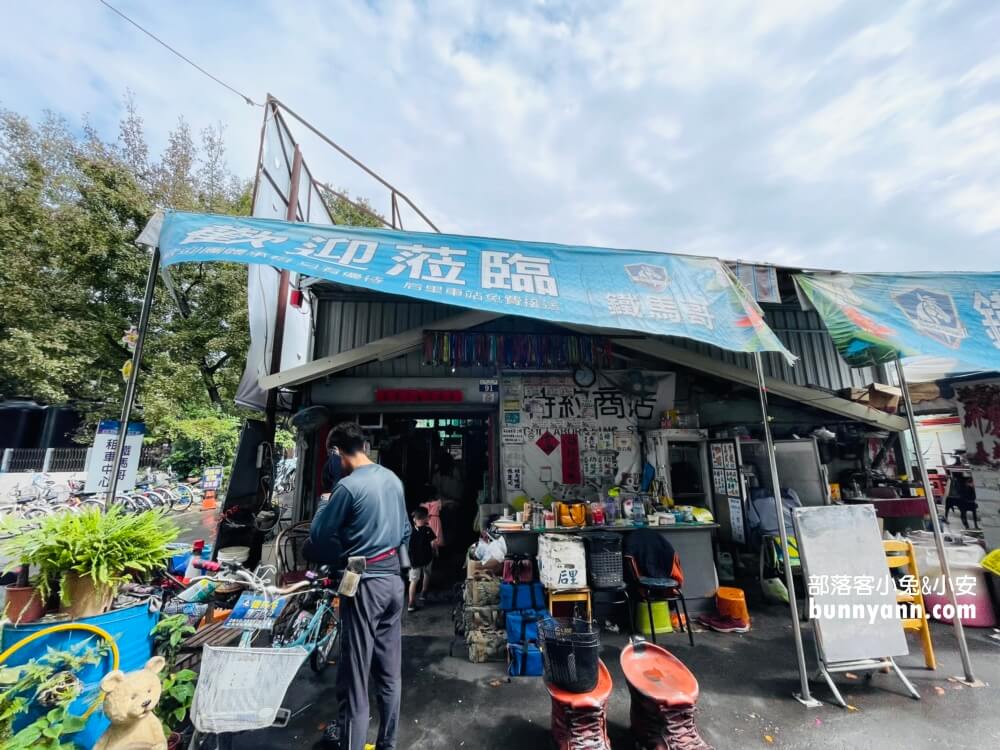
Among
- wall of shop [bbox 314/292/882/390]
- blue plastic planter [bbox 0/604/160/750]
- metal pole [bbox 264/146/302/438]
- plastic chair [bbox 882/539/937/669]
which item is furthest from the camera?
wall of shop [bbox 314/292/882/390]

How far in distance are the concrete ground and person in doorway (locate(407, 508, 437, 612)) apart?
126 cm

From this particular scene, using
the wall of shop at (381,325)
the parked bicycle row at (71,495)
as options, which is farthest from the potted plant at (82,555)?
the parked bicycle row at (71,495)

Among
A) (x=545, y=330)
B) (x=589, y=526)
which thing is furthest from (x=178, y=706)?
(x=545, y=330)

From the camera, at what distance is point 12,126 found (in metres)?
15.2

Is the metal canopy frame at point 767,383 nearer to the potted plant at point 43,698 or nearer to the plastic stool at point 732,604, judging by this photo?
the plastic stool at point 732,604

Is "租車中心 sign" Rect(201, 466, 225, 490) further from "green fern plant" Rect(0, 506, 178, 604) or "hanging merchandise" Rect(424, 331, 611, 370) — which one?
"green fern plant" Rect(0, 506, 178, 604)

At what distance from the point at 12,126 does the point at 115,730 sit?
24.5 meters

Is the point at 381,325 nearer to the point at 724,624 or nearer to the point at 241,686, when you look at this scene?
the point at 241,686

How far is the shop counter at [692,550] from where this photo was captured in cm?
511

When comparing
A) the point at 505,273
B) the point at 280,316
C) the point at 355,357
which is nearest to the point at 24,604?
the point at 355,357

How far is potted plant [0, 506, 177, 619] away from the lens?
247 centimetres

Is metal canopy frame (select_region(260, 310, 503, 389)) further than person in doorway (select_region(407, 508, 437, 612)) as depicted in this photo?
No

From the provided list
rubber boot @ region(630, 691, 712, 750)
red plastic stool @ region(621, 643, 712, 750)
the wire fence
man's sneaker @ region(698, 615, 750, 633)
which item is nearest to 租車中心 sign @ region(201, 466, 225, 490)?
the wire fence

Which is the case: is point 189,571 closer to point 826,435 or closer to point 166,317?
point 826,435
